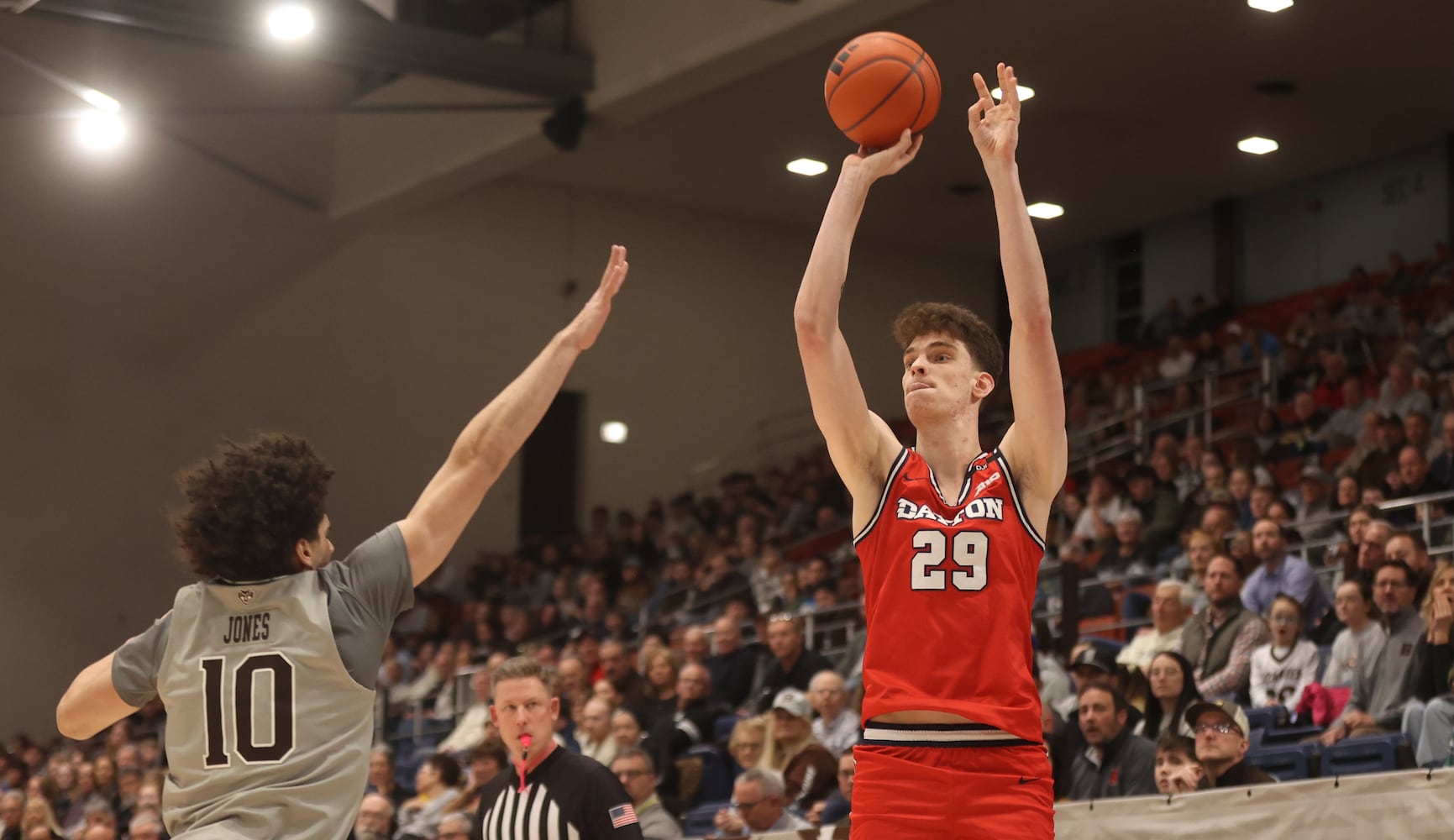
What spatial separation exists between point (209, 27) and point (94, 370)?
571 centimetres

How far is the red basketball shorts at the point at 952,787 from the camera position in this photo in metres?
3.24

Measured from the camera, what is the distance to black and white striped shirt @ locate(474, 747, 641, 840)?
494cm

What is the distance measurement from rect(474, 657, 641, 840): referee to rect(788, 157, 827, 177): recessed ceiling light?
1289 cm

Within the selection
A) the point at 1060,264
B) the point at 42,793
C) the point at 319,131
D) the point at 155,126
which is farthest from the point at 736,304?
the point at 42,793

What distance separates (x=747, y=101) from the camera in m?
16.3

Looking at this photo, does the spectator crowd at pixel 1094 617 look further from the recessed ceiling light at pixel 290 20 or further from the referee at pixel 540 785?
the recessed ceiling light at pixel 290 20

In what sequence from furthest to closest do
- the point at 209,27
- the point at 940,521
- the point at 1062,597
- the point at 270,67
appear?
the point at 270,67 < the point at 209,27 < the point at 1062,597 < the point at 940,521

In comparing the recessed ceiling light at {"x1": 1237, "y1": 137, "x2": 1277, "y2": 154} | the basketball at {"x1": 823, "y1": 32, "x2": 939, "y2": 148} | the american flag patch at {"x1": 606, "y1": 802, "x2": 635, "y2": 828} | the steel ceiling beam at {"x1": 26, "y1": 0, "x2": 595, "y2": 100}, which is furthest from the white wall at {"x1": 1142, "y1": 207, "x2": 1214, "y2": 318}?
the basketball at {"x1": 823, "y1": 32, "x2": 939, "y2": 148}

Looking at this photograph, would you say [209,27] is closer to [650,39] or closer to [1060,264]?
[650,39]

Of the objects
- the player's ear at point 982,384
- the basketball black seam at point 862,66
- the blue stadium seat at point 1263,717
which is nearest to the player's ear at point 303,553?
the player's ear at point 982,384

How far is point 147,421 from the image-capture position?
18.1 m

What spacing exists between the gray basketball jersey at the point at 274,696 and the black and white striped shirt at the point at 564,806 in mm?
1945

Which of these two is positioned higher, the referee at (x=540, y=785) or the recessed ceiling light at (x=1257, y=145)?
the recessed ceiling light at (x=1257, y=145)

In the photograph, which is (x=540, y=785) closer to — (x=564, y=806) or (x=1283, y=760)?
(x=564, y=806)
